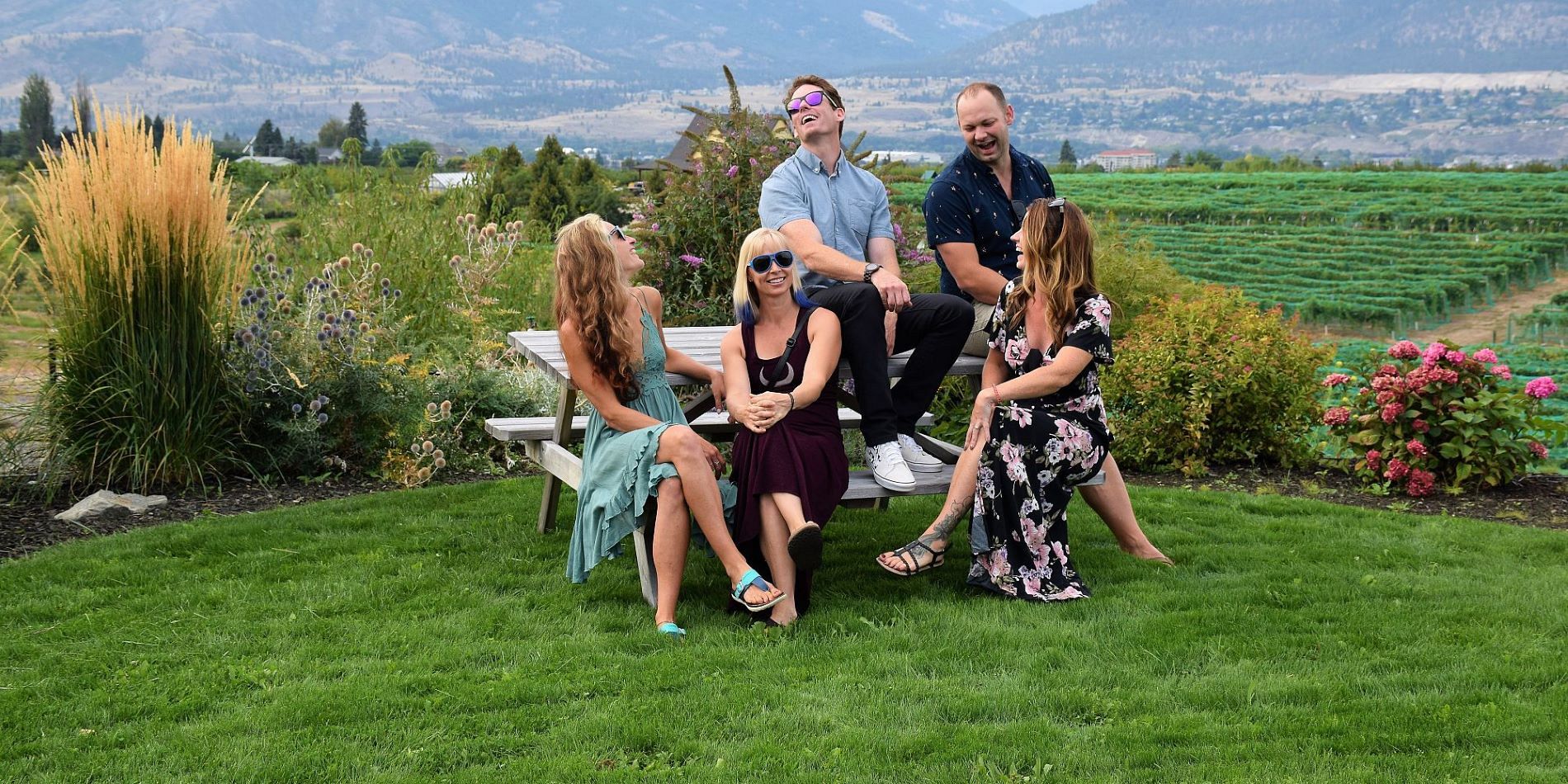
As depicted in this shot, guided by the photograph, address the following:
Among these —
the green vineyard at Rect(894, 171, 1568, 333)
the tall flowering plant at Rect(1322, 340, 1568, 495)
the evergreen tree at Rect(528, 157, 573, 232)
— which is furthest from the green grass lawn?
the evergreen tree at Rect(528, 157, 573, 232)

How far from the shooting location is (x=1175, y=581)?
439 cm

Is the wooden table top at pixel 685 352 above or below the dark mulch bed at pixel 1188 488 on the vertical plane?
above

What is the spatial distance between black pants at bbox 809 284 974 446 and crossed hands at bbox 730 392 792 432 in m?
0.39

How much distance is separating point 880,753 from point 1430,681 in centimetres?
160

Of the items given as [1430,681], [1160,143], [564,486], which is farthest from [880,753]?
[1160,143]

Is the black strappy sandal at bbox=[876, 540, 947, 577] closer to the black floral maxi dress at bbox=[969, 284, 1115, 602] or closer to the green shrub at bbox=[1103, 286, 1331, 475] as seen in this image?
the black floral maxi dress at bbox=[969, 284, 1115, 602]

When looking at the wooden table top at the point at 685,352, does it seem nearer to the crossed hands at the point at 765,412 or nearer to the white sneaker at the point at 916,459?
the white sneaker at the point at 916,459

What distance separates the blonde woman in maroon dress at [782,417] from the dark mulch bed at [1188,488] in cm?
268

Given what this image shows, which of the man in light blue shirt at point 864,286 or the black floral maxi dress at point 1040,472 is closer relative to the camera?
the black floral maxi dress at point 1040,472

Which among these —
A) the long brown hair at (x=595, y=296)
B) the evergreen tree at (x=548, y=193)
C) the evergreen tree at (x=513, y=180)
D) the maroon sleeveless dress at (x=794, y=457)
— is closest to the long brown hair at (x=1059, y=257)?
the maroon sleeveless dress at (x=794, y=457)

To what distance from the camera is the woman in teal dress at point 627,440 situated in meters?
3.96

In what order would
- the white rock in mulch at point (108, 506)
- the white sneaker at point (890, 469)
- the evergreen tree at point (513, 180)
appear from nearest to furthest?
the white sneaker at point (890, 469) < the white rock in mulch at point (108, 506) < the evergreen tree at point (513, 180)

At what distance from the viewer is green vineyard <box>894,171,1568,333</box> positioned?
27984 millimetres

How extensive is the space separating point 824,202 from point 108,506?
3.39 metres
